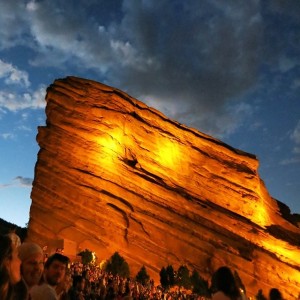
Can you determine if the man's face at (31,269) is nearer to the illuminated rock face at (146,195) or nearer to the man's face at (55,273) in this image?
the man's face at (55,273)

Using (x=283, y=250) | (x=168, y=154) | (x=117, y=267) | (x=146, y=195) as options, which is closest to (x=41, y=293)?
(x=117, y=267)

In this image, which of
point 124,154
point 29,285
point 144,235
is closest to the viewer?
point 29,285

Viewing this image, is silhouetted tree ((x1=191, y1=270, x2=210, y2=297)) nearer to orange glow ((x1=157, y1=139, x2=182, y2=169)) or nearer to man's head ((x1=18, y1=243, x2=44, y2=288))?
orange glow ((x1=157, y1=139, x2=182, y2=169))

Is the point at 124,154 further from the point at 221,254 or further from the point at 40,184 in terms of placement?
the point at 221,254

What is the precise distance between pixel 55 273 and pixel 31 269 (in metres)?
0.46

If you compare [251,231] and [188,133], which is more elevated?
[188,133]

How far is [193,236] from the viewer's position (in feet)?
126

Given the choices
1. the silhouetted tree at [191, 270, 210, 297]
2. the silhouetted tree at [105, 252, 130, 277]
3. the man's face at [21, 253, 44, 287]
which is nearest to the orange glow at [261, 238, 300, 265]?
the silhouetted tree at [191, 270, 210, 297]

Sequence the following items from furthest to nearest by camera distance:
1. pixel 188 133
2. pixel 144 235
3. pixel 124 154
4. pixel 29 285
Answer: pixel 188 133 < pixel 124 154 < pixel 144 235 < pixel 29 285

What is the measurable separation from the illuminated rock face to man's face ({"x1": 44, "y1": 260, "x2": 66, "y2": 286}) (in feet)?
101

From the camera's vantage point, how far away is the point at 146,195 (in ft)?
127

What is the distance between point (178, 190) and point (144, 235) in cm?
630

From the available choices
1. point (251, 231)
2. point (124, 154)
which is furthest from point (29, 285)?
point (251, 231)

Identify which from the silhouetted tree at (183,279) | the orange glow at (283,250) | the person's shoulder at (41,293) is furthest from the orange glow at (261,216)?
the person's shoulder at (41,293)
